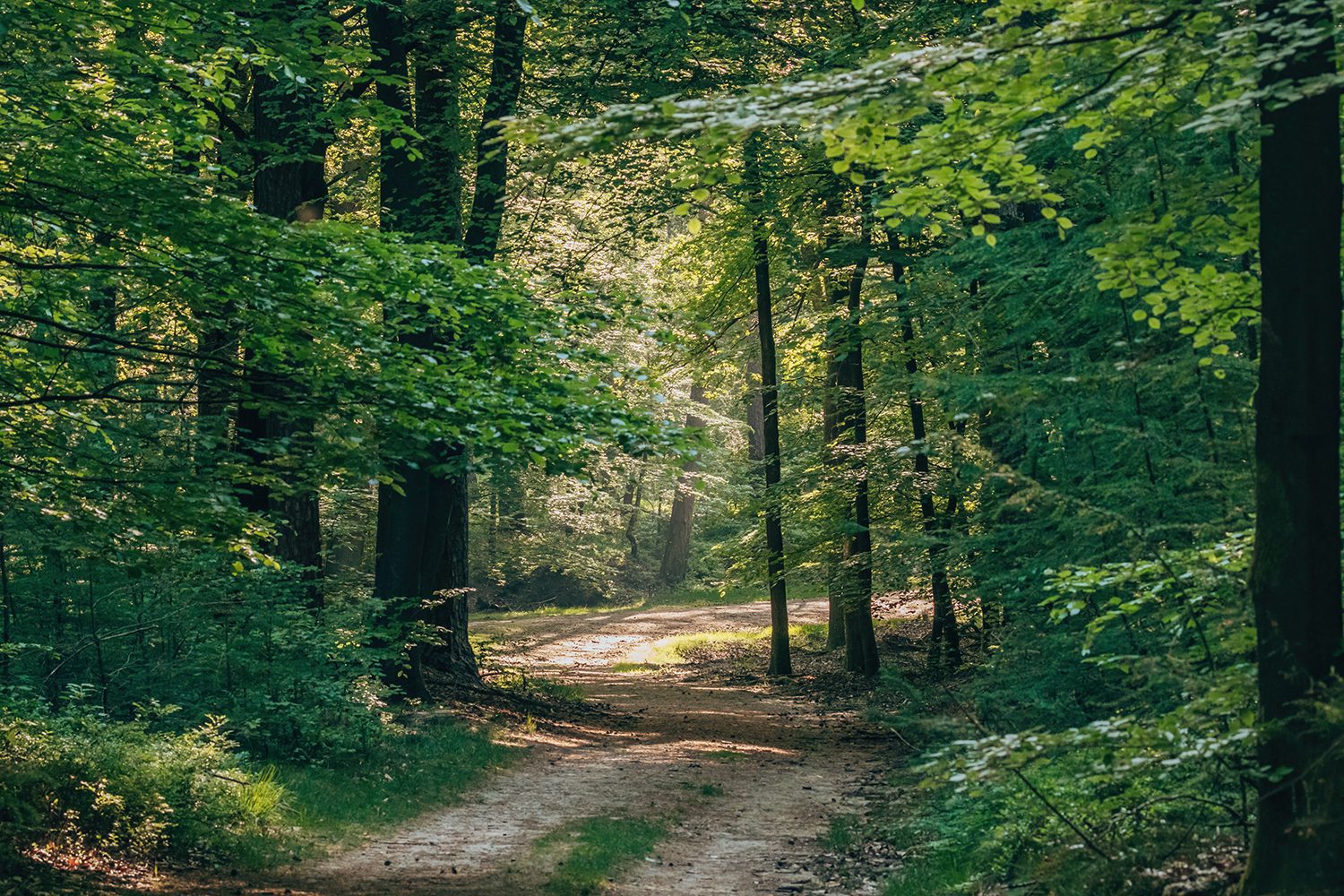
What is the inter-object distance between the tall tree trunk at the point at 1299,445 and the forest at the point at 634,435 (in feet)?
0.06

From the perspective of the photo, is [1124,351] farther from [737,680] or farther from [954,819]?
[737,680]

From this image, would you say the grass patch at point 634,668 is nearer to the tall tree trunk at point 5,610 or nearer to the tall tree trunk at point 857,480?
the tall tree trunk at point 857,480

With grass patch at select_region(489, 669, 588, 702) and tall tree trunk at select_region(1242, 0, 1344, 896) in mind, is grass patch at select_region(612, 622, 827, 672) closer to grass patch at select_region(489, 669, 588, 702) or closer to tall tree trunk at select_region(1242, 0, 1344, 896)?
grass patch at select_region(489, 669, 588, 702)

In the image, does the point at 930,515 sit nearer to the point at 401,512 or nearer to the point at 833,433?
the point at 833,433

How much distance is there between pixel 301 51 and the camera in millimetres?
8375

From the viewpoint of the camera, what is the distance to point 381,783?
10484mm

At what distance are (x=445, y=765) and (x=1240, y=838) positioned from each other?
27.3ft

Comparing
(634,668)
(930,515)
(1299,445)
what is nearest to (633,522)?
(634,668)

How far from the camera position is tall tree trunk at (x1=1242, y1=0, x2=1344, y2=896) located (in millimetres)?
4598

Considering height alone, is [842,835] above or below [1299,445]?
below

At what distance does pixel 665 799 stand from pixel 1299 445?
7.71m

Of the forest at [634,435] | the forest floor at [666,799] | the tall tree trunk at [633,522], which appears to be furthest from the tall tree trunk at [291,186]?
the tall tree trunk at [633,522]

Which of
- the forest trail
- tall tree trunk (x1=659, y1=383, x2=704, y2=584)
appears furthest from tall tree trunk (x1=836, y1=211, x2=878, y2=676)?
tall tree trunk (x1=659, y1=383, x2=704, y2=584)

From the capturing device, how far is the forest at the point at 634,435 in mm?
4922
